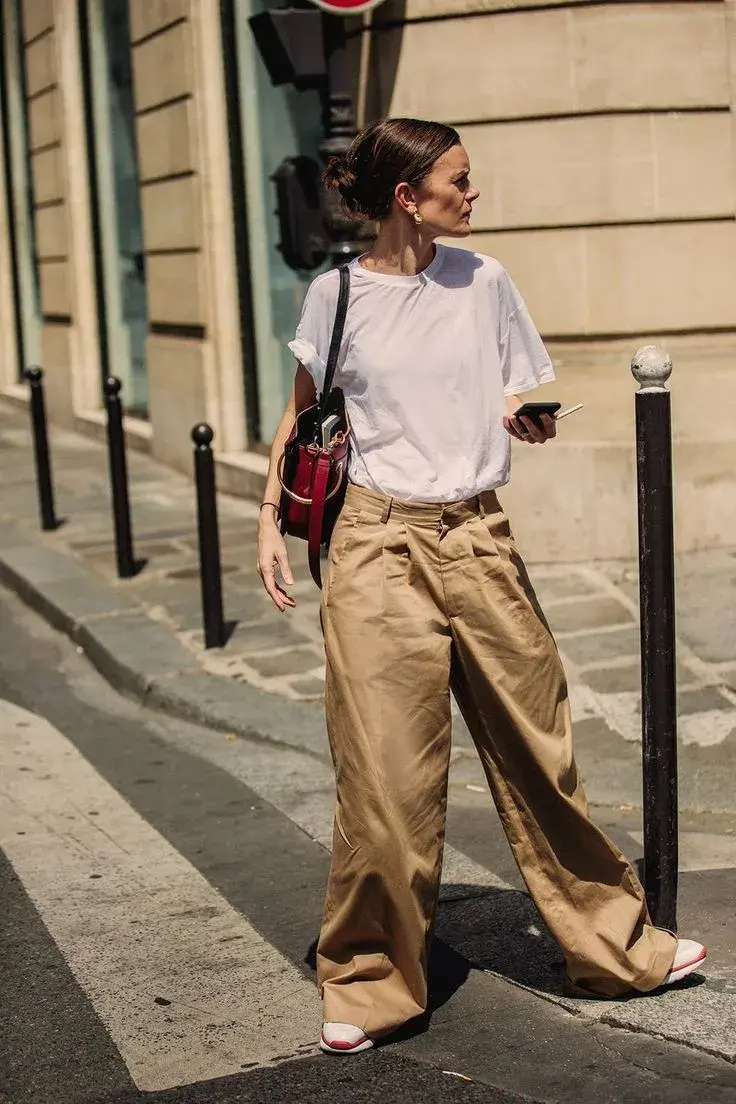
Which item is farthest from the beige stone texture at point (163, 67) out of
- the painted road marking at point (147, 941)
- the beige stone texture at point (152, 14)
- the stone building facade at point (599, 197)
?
the painted road marking at point (147, 941)

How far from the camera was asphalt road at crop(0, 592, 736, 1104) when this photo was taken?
11.1 feet

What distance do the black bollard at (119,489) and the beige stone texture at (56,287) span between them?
6798 mm

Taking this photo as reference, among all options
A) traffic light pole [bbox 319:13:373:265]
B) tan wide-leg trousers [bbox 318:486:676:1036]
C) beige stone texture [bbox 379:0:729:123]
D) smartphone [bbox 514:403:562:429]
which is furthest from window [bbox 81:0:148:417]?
smartphone [bbox 514:403:562:429]

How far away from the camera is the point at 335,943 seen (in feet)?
11.5

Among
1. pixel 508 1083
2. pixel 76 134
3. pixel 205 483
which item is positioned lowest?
pixel 508 1083

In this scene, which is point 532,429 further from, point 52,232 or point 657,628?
point 52,232

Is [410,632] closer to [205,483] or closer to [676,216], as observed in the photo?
[205,483]

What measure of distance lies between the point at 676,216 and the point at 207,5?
14.3 ft

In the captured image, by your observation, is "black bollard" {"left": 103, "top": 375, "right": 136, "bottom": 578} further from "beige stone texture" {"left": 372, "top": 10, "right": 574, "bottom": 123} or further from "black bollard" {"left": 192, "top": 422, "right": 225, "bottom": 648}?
"beige stone texture" {"left": 372, "top": 10, "right": 574, "bottom": 123}

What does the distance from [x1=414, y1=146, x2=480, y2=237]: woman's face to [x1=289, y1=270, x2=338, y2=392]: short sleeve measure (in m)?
0.23

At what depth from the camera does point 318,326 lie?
354 cm

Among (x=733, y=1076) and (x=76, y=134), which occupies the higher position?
(x=76, y=134)

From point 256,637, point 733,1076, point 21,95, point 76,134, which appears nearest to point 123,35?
point 76,134

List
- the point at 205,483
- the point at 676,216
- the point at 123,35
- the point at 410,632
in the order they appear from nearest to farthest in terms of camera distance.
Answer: the point at 410,632 < the point at 205,483 < the point at 676,216 < the point at 123,35
